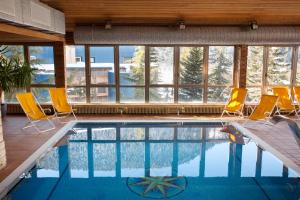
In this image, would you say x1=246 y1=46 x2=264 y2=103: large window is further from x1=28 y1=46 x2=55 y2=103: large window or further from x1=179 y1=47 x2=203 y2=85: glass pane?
x1=28 y1=46 x2=55 y2=103: large window

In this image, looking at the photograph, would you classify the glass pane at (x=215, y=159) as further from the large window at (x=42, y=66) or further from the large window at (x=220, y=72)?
the large window at (x=42, y=66)

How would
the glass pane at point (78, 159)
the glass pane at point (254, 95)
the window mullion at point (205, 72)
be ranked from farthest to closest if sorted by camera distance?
1. the glass pane at point (254, 95)
2. the window mullion at point (205, 72)
3. the glass pane at point (78, 159)

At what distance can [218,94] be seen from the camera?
932 cm

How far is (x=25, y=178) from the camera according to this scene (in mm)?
4402

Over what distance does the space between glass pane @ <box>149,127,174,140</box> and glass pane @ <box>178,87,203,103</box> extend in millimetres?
2191

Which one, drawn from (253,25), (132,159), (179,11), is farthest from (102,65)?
(253,25)

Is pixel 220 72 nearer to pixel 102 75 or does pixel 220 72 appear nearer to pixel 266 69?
pixel 266 69

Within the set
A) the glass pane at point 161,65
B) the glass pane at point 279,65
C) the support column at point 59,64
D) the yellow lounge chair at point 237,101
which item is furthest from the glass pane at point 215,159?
the support column at point 59,64

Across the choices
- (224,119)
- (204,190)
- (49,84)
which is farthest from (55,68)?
(204,190)

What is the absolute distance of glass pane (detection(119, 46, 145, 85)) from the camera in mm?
9148

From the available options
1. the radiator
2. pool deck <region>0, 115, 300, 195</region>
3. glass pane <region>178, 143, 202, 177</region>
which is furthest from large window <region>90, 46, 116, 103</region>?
glass pane <region>178, 143, 202, 177</region>

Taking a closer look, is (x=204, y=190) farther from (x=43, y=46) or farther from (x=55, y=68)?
(x=43, y=46)

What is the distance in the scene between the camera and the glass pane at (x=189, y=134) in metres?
6.77

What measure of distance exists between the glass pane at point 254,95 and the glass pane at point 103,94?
4.52 m
